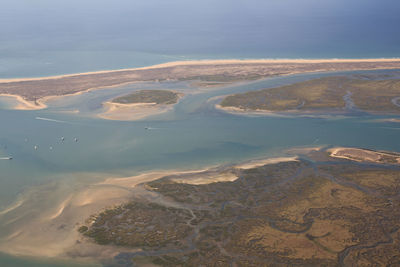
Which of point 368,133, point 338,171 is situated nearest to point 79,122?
point 338,171

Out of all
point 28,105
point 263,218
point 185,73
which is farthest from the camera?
point 185,73

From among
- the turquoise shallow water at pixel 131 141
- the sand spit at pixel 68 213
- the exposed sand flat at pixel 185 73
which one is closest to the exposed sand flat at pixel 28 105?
the exposed sand flat at pixel 185 73

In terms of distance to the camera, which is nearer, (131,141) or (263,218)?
(263,218)

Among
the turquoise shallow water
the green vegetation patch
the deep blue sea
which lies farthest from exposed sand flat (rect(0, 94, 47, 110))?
the deep blue sea

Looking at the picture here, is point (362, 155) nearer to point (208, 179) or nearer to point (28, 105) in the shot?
point (208, 179)

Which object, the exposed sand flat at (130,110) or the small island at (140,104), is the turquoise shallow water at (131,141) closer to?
the exposed sand flat at (130,110)

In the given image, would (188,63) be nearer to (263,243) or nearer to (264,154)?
(264,154)

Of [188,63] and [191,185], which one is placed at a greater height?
[188,63]

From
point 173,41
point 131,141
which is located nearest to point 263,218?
point 131,141
